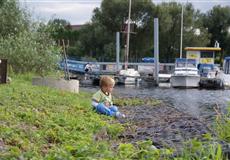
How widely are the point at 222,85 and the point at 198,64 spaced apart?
329 inches

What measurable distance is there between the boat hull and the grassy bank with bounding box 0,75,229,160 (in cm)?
3414

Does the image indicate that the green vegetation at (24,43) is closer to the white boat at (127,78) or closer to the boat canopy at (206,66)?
the white boat at (127,78)

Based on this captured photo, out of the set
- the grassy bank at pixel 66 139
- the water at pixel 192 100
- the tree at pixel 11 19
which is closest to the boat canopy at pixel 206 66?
the water at pixel 192 100

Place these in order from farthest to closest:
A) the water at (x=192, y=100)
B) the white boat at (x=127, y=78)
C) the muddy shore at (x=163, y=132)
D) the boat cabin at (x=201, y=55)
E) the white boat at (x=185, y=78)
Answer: the boat cabin at (x=201, y=55) → the white boat at (x=127, y=78) → the white boat at (x=185, y=78) → the water at (x=192, y=100) → the muddy shore at (x=163, y=132)

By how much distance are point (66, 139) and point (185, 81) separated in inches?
1546

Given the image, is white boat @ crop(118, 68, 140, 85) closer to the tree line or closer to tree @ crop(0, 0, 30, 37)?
tree @ crop(0, 0, 30, 37)

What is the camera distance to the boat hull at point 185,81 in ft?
154

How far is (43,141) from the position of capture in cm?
802

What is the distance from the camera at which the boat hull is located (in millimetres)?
46981

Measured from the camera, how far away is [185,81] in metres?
47.1

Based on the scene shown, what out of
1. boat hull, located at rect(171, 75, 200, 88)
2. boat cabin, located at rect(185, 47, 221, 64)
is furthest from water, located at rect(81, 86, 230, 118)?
Answer: boat cabin, located at rect(185, 47, 221, 64)

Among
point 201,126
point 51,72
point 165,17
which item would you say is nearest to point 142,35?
point 165,17

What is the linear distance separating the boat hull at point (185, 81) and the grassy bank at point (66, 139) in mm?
34138

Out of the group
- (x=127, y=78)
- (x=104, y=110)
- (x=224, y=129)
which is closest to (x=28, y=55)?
(x=104, y=110)
